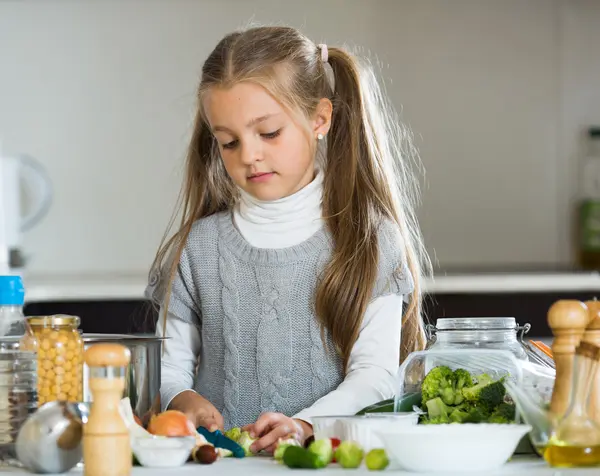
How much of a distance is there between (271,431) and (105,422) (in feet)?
0.99

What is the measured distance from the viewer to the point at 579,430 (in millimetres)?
914

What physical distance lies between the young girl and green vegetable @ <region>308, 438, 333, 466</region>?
18.6 inches

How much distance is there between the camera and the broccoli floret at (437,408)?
1035 mm

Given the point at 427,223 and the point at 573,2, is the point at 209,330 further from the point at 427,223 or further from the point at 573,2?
the point at 573,2

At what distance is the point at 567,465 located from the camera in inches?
36.1

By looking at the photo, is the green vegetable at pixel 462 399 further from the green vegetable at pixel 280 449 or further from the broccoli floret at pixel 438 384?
the green vegetable at pixel 280 449

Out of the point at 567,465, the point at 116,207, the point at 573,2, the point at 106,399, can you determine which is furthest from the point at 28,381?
the point at 573,2

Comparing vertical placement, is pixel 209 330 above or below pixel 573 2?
below

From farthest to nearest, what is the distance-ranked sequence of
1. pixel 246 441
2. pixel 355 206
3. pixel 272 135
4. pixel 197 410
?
pixel 355 206 < pixel 272 135 < pixel 197 410 < pixel 246 441

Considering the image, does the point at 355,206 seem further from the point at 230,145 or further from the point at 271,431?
the point at 271,431

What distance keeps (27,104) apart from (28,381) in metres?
2.82

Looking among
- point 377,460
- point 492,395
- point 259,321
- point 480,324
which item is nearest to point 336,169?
point 259,321

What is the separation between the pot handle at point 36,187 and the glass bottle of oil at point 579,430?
2.95m

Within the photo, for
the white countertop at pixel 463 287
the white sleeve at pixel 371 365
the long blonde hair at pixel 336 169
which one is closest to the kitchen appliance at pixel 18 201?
the white countertop at pixel 463 287
